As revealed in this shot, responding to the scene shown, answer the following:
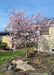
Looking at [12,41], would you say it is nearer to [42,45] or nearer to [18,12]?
[18,12]

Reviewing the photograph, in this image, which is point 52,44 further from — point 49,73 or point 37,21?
point 49,73

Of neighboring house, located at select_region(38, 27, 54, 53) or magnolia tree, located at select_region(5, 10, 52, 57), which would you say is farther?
neighboring house, located at select_region(38, 27, 54, 53)

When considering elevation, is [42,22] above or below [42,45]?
above

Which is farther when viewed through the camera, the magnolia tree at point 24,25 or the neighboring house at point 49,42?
the neighboring house at point 49,42

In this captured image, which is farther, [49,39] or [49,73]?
[49,39]

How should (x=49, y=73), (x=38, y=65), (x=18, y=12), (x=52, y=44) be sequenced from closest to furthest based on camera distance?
1. (x=49, y=73)
2. (x=38, y=65)
3. (x=18, y=12)
4. (x=52, y=44)

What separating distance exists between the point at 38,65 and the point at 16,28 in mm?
3789

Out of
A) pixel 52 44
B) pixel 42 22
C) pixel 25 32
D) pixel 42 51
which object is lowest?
pixel 42 51

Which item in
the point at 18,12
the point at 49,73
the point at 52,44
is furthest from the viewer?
the point at 52,44

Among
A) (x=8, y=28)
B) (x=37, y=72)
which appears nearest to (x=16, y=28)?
(x=8, y=28)

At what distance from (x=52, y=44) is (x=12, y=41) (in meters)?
4.04

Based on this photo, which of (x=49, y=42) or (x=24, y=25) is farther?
(x=49, y=42)

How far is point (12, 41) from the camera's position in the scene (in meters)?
9.16

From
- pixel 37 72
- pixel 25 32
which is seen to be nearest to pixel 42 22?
pixel 25 32
